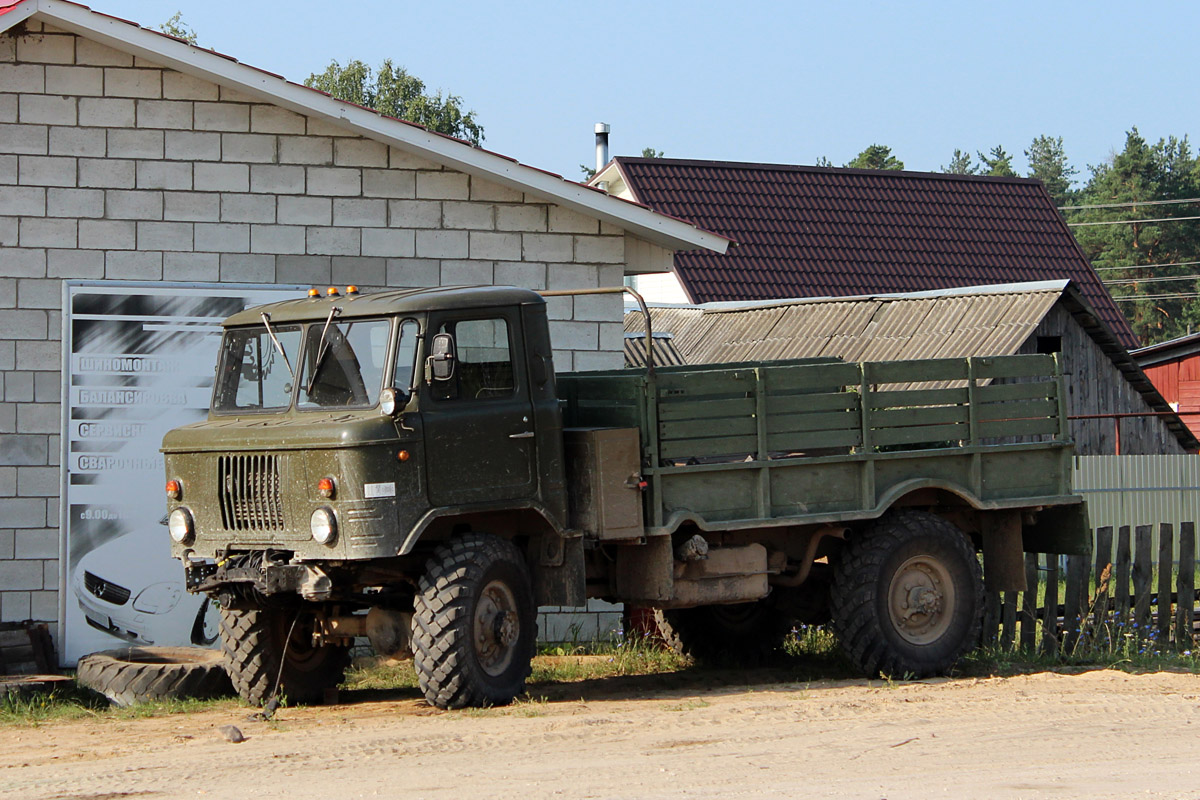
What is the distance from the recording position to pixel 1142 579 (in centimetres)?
1278

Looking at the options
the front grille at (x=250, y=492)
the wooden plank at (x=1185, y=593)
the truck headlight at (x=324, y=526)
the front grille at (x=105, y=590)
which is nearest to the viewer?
the truck headlight at (x=324, y=526)

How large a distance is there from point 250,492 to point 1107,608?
720 cm

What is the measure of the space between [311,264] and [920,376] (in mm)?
4983

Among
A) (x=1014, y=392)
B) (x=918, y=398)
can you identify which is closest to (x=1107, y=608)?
(x=1014, y=392)

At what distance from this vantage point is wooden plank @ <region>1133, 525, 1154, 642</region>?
1265cm

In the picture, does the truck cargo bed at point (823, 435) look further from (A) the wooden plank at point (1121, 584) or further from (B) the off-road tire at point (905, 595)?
(A) the wooden plank at point (1121, 584)

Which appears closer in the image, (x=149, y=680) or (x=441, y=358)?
(x=441, y=358)

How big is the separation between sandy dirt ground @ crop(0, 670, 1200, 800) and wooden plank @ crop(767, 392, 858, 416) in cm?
187

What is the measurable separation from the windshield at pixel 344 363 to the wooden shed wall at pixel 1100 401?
44.1 feet

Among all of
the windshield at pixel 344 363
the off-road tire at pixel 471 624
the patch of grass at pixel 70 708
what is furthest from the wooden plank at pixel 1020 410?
the patch of grass at pixel 70 708

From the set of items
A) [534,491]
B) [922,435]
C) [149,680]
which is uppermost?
[922,435]

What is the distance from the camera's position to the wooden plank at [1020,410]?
1111 cm

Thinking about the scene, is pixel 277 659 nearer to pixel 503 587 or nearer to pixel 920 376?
pixel 503 587

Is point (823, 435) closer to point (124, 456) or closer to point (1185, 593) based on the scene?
point (1185, 593)
